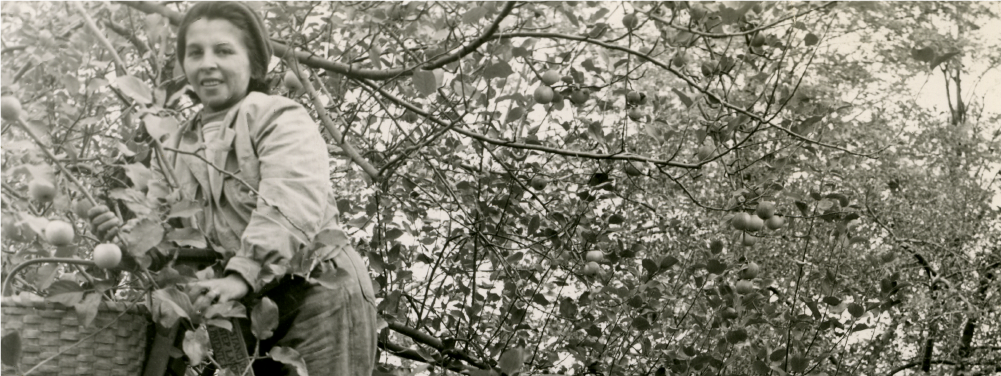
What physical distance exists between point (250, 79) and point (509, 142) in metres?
0.99

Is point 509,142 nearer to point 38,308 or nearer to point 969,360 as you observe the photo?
point 38,308

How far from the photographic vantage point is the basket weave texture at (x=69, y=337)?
157 centimetres

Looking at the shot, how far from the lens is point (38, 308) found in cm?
158

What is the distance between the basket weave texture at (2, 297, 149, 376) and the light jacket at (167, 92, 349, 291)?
0.22 meters

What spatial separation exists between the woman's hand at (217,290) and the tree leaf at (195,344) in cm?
4

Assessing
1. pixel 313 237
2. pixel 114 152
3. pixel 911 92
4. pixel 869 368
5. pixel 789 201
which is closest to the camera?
pixel 313 237

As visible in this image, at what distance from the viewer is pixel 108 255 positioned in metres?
1.54

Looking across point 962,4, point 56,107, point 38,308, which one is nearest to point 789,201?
point 962,4

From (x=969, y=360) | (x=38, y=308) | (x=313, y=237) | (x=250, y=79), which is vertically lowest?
(x=38, y=308)

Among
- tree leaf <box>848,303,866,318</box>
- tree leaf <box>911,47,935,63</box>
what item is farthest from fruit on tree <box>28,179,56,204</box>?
tree leaf <box>848,303,866,318</box>

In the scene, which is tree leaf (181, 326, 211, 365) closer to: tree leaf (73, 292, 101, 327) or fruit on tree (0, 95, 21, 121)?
tree leaf (73, 292, 101, 327)

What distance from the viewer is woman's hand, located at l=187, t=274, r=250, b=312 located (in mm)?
1591

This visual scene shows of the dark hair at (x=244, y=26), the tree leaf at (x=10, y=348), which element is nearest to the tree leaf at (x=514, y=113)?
the dark hair at (x=244, y=26)

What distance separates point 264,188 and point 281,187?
0.03 m
